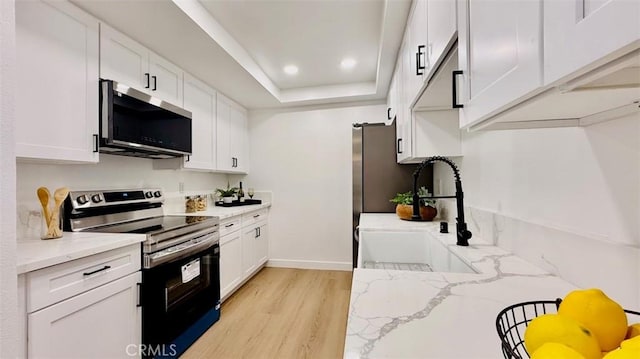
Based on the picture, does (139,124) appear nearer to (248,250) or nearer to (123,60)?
(123,60)

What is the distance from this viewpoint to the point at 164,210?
104 inches

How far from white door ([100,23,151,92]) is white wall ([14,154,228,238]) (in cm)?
60

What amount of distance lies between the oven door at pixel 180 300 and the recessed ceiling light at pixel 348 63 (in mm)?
2137

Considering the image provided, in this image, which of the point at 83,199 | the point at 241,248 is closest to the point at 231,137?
the point at 241,248

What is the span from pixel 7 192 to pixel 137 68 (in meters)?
1.53

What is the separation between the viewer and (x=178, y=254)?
1.85 meters

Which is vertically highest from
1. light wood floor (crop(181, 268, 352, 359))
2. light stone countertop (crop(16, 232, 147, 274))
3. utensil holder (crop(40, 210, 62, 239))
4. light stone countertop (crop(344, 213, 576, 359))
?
utensil holder (crop(40, 210, 62, 239))

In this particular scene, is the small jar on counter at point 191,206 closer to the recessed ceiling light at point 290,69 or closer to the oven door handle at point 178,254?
the oven door handle at point 178,254

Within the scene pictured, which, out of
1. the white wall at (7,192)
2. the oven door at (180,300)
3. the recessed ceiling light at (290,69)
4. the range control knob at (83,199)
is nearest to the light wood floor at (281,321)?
the oven door at (180,300)

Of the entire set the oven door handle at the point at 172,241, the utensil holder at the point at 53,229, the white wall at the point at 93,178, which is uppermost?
the white wall at the point at 93,178

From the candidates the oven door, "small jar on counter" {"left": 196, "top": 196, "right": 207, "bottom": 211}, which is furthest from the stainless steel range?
"small jar on counter" {"left": 196, "top": 196, "right": 207, "bottom": 211}

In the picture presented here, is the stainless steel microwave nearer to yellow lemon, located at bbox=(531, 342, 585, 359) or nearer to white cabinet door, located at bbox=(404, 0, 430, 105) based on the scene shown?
white cabinet door, located at bbox=(404, 0, 430, 105)

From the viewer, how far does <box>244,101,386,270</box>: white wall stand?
12.1 feet

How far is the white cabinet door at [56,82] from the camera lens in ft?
4.38
